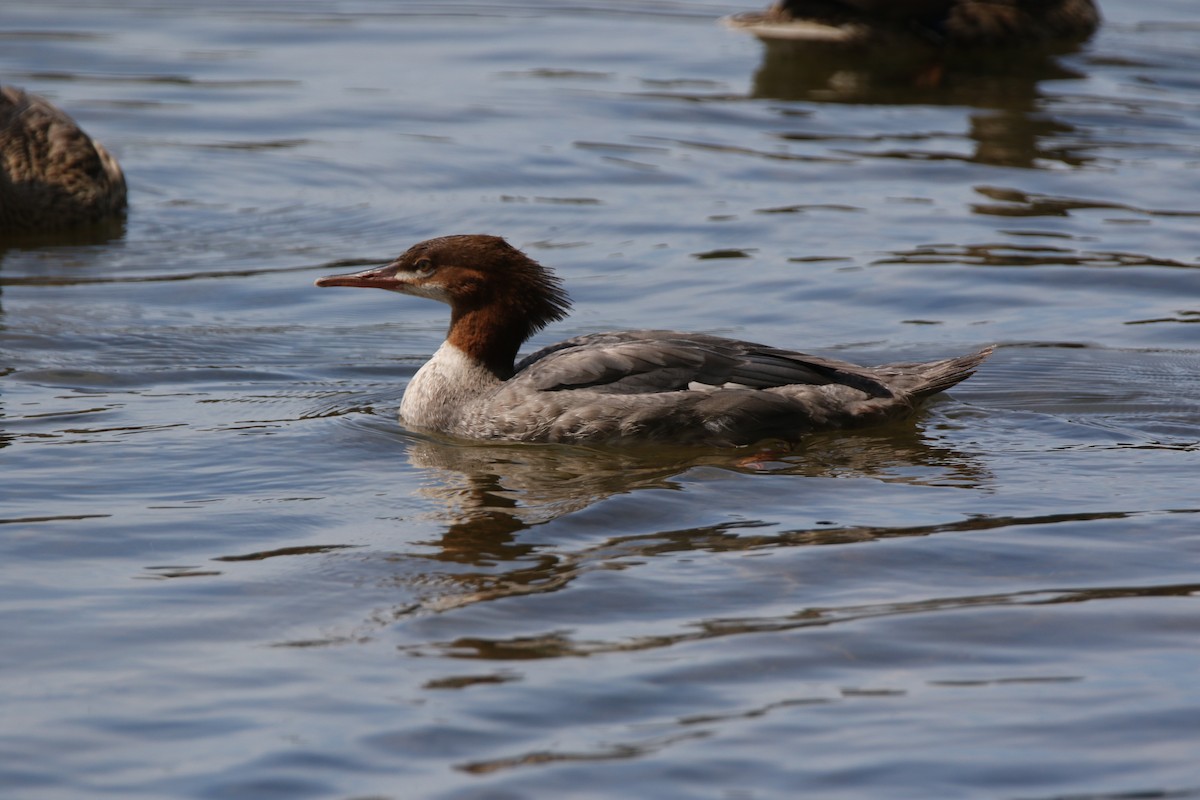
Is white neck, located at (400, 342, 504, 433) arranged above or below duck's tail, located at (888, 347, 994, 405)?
below

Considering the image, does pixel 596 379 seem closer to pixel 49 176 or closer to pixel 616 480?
pixel 616 480

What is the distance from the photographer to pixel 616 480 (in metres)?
8.20

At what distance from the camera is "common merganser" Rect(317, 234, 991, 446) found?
342 inches

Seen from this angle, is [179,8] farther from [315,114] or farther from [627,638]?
[627,638]

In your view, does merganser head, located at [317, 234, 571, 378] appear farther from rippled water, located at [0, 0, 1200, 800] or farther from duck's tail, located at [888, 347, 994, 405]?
duck's tail, located at [888, 347, 994, 405]

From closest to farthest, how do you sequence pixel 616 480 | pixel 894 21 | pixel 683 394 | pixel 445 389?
pixel 616 480 < pixel 683 394 < pixel 445 389 < pixel 894 21

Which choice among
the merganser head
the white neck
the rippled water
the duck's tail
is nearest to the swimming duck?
the rippled water

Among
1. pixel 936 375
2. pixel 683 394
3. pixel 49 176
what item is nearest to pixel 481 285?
pixel 683 394

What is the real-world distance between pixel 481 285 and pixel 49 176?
18.5 ft

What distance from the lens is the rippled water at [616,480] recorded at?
5.62m

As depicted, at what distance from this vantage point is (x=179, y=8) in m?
20.8

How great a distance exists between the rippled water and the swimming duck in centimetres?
116

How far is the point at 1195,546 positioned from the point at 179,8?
1642 centimetres

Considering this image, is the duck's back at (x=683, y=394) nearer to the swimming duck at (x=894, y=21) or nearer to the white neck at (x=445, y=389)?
the white neck at (x=445, y=389)
